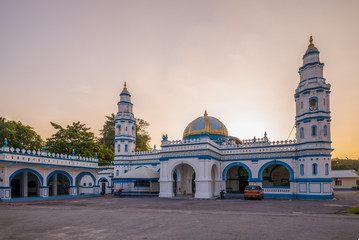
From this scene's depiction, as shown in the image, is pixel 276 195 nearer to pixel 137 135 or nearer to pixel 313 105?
pixel 313 105

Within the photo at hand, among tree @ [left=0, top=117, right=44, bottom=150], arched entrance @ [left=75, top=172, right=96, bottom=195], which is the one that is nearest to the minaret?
arched entrance @ [left=75, top=172, right=96, bottom=195]

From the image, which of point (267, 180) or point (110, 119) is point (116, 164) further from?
point (110, 119)

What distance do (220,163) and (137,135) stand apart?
3115 cm

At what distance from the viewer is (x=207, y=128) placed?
37844 millimetres

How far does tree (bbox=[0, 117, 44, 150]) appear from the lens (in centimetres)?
3678

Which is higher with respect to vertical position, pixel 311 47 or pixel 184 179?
pixel 311 47

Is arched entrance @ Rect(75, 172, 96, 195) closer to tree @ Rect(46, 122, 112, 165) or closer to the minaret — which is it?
tree @ Rect(46, 122, 112, 165)

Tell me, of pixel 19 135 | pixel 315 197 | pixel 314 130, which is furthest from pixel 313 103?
pixel 19 135

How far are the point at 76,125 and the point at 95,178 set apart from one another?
41.9 ft

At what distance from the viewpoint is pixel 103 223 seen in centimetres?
1198

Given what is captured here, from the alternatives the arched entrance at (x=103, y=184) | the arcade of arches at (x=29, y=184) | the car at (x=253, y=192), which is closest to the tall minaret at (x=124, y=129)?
the arched entrance at (x=103, y=184)

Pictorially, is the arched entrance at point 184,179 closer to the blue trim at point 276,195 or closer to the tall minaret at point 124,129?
the tall minaret at point 124,129

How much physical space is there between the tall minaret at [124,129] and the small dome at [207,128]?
7.86 metres

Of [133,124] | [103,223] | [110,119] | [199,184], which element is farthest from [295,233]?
[110,119]
